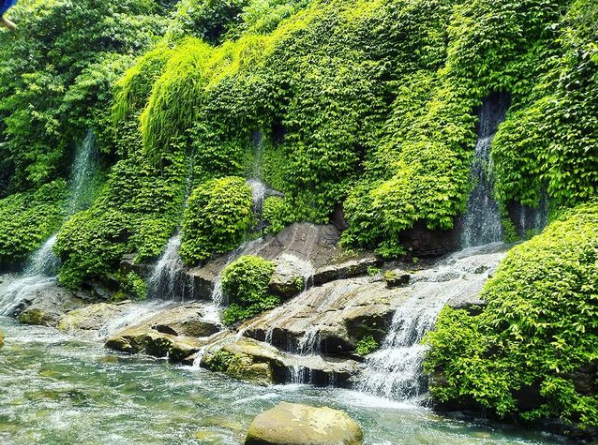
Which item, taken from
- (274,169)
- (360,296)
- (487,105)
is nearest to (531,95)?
(487,105)

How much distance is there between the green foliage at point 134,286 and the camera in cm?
1545

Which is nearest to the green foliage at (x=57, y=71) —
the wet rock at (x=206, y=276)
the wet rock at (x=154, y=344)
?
the wet rock at (x=206, y=276)

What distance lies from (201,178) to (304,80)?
183 inches

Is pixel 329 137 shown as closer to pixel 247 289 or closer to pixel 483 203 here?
pixel 483 203

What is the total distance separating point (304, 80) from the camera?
16.2 meters

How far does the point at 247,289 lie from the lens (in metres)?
12.5

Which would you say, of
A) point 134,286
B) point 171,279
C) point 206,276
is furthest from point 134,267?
point 206,276

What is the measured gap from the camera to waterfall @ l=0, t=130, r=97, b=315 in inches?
658

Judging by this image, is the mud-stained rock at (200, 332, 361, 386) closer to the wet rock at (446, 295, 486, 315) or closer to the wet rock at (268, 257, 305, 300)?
the wet rock at (446, 295, 486, 315)

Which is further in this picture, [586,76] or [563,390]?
[586,76]

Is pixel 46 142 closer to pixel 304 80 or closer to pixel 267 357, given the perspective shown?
pixel 304 80

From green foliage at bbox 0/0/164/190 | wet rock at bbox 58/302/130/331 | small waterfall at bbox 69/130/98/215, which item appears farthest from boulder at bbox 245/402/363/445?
green foliage at bbox 0/0/164/190

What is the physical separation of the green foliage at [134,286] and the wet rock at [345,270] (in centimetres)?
589

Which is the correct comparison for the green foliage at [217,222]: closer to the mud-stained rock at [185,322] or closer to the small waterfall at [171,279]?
the small waterfall at [171,279]
